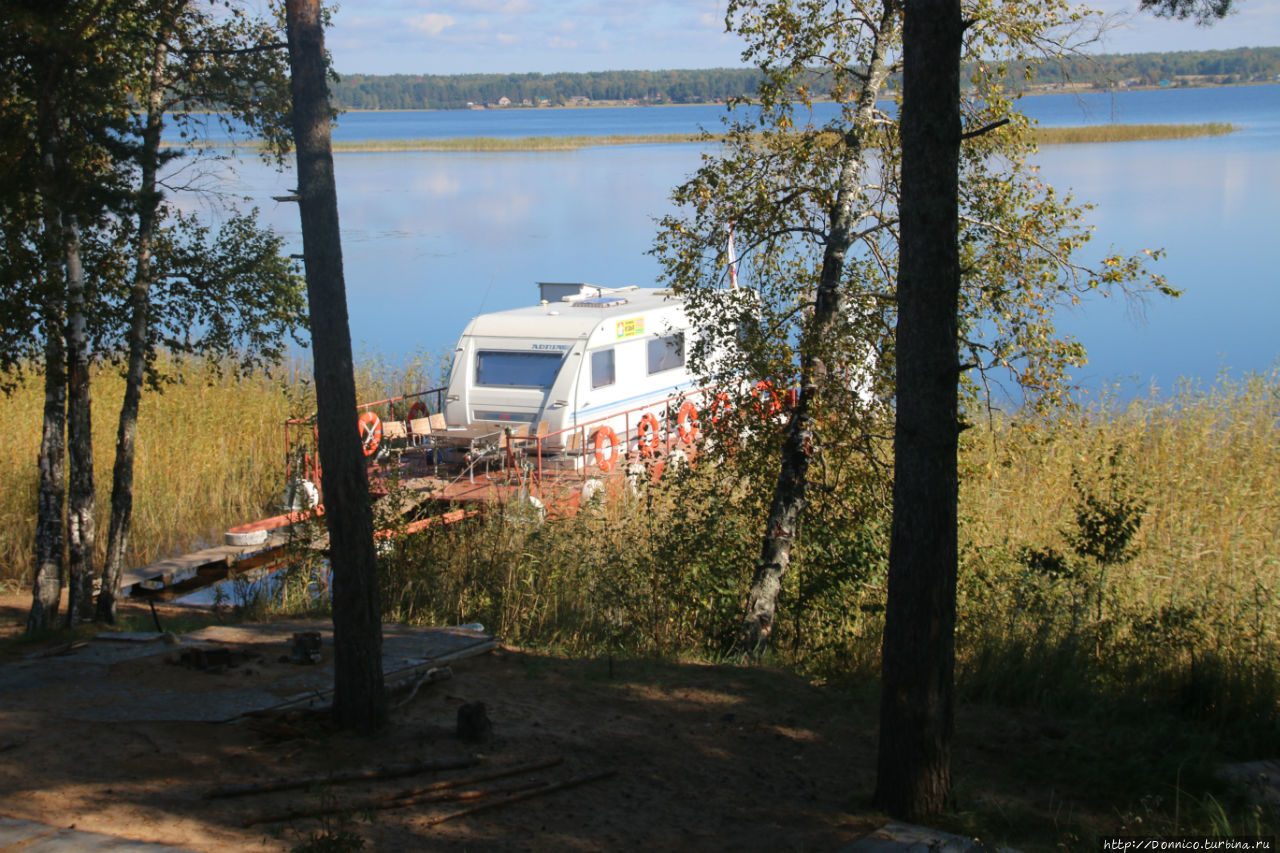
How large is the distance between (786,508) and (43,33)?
21.4 ft

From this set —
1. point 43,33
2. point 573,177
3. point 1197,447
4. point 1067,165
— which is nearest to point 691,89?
point 573,177

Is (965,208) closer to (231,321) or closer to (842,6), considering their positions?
(842,6)

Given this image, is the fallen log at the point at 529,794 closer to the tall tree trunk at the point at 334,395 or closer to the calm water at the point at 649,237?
the tall tree trunk at the point at 334,395

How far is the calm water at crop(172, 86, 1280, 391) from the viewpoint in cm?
2627

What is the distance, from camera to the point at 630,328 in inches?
614

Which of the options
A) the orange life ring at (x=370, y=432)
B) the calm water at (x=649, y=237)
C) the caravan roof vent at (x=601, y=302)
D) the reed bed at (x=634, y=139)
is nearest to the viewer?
the orange life ring at (x=370, y=432)

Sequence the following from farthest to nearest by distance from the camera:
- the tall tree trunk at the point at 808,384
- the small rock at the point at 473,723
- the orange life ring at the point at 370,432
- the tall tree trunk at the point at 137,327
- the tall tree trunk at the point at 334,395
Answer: the orange life ring at the point at 370,432 < the tall tree trunk at the point at 137,327 < the tall tree trunk at the point at 808,384 < the tall tree trunk at the point at 334,395 < the small rock at the point at 473,723

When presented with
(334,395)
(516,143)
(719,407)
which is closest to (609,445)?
(719,407)

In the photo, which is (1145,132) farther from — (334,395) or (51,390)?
(334,395)

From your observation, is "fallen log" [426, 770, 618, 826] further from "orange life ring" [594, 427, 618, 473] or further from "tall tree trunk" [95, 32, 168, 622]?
"orange life ring" [594, 427, 618, 473]

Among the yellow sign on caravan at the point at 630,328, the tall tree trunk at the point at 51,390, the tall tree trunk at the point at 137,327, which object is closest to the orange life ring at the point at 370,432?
the yellow sign on caravan at the point at 630,328

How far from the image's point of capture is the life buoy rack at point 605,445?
566 inches

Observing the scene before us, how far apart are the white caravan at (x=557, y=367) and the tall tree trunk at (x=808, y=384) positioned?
533 centimetres

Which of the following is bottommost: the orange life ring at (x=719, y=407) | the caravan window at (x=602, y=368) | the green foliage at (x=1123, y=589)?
the green foliage at (x=1123, y=589)
